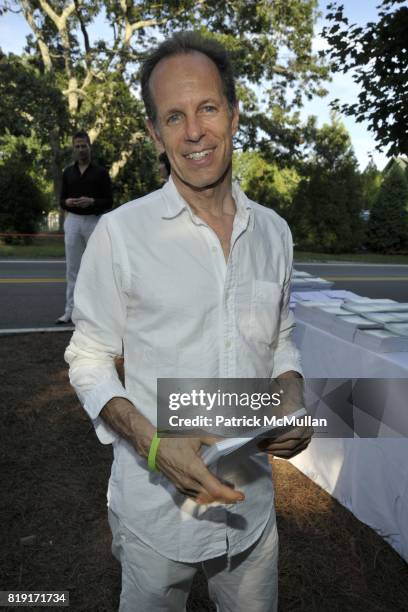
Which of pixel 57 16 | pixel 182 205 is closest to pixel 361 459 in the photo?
pixel 182 205

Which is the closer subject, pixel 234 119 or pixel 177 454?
pixel 177 454

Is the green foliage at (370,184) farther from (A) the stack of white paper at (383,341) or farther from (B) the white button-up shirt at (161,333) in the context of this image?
(B) the white button-up shirt at (161,333)

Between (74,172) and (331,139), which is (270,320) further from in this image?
(331,139)

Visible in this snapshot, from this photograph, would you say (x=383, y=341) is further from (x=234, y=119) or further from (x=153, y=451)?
(x=153, y=451)

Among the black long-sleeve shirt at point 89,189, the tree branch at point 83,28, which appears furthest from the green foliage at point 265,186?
the black long-sleeve shirt at point 89,189

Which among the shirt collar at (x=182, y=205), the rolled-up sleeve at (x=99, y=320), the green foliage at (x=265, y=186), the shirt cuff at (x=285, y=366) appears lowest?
the shirt cuff at (x=285, y=366)

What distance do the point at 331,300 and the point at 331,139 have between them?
21.3 metres

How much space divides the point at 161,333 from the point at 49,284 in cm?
974

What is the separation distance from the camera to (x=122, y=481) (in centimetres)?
147

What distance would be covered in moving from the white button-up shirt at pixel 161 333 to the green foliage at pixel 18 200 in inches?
790


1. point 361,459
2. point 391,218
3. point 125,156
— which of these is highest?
point 125,156

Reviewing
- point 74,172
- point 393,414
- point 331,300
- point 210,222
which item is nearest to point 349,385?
point 393,414

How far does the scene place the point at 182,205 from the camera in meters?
1.48

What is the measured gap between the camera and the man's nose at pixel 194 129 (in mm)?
1479
